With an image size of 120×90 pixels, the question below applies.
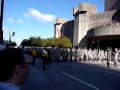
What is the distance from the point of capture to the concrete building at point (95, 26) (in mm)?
102688

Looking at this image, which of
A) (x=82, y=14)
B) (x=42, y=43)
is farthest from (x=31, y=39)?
(x=82, y=14)

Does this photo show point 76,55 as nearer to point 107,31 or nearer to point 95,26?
point 107,31

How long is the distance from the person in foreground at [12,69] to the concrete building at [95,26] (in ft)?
322

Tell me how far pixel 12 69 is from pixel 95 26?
387 ft

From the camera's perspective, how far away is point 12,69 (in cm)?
243

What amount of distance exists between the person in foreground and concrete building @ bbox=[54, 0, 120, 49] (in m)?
98.3

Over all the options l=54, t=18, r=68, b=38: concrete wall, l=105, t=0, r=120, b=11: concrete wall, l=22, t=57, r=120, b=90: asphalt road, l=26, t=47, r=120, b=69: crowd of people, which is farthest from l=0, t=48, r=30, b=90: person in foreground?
l=54, t=18, r=68, b=38: concrete wall

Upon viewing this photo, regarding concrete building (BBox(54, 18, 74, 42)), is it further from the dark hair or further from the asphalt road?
the dark hair

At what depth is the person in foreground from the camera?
2398 mm

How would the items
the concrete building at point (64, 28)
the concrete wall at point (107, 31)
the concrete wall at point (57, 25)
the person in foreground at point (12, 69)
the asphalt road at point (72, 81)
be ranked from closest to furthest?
the person in foreground at point (12, 69)
the asphalt road at point (72, 81)
the concrete wall at point (107, 31)
the concrete building at point (64, 28)
the concrete wall at point (57, 25)

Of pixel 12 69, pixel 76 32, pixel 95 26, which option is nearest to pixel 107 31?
pixel 95 26

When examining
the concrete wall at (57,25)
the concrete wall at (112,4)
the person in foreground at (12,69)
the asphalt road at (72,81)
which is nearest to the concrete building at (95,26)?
the concrete wall at (112,4)

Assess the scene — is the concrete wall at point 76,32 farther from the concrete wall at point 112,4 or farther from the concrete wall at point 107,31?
the concrete wall at point 107,31

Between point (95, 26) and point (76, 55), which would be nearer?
point (76, 55)
